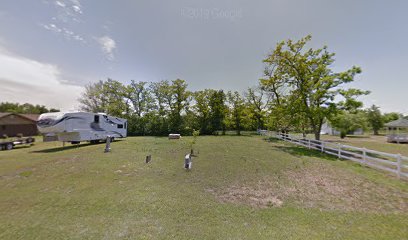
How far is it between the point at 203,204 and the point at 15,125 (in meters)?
40.2

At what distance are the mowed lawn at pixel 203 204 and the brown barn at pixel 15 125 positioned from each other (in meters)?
30.0

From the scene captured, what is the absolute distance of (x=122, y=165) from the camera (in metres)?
8.03

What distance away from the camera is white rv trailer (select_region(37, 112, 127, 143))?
12617mm

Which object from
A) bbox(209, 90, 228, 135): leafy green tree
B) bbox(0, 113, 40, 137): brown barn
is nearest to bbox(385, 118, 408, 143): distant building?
bbox(209, 90, 228, 135): leafy green tree

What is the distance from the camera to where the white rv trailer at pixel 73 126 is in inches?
497

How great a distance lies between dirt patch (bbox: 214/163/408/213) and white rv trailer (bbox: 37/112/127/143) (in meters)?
14.3

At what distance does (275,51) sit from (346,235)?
16440mm

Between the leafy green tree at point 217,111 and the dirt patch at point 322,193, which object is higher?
the leafy green tree at point 217,111

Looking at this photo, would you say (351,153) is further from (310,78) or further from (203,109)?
(203,109)

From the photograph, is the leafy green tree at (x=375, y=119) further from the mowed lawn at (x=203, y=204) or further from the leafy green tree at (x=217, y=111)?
the mowed lawn at (x=203, y=204)

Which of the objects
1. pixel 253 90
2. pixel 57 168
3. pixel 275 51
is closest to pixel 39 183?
pixel 57 168

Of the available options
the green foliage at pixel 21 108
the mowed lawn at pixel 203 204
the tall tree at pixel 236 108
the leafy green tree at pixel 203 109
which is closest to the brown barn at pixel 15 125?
the green foliage at pixel 21 108

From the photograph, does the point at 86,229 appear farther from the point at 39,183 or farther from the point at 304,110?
the point at 304,110

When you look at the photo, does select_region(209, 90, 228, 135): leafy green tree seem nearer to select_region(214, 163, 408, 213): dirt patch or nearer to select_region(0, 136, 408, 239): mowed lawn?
select_region(0, 136, 408, 239): mowed lawn
